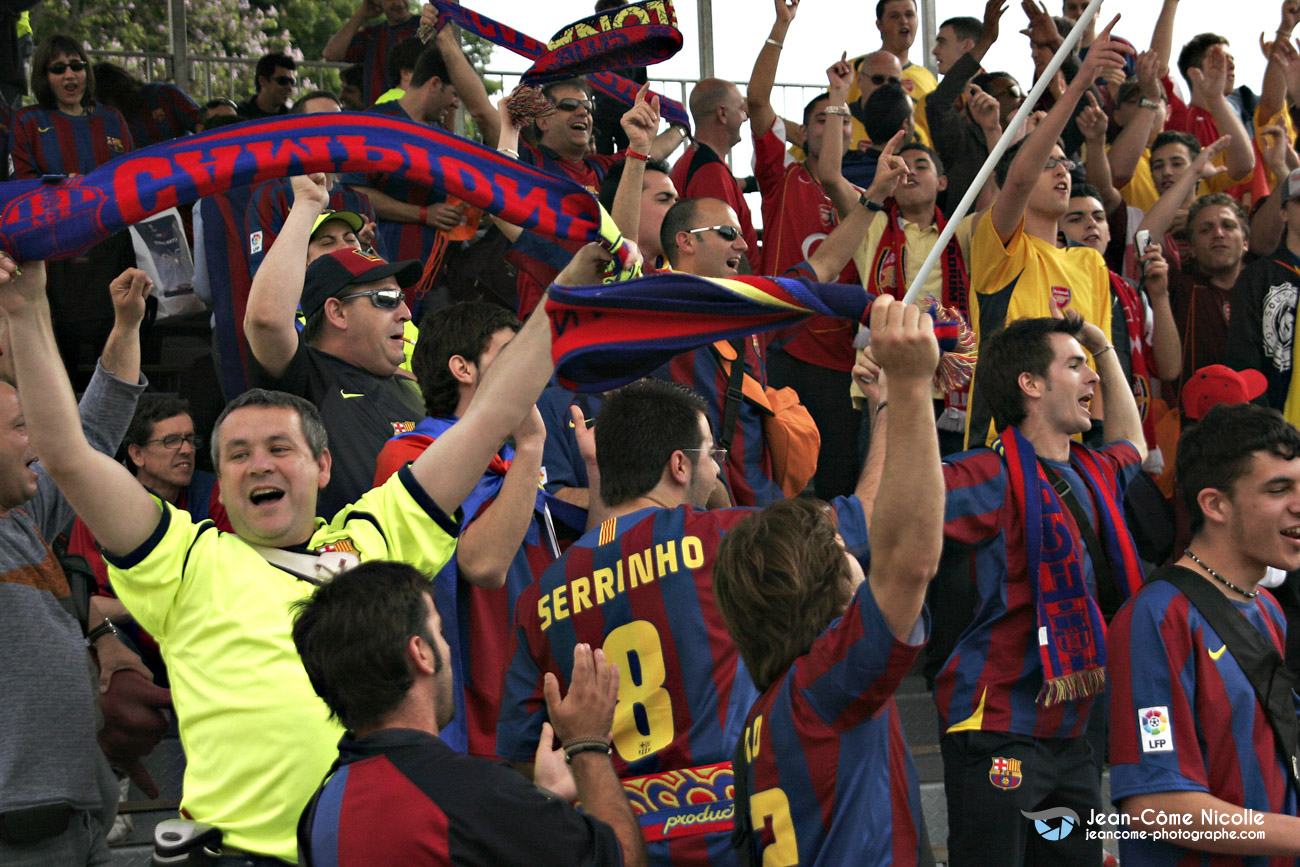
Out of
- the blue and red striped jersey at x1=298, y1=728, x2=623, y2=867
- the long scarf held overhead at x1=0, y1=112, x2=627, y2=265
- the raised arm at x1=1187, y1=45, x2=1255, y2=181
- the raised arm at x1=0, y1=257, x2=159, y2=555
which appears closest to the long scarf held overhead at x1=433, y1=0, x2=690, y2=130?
the long scarf held overhead at x1=0, y1=112, x2=627, y2=265

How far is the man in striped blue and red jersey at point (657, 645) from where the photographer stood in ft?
9.75

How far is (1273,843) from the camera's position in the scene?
2.86m

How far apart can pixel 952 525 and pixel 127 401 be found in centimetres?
233

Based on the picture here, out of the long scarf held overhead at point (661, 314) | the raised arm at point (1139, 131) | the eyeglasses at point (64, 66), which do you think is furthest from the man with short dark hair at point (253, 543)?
the raised arm at point (1139, 131)

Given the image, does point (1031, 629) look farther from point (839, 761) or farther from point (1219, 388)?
point (1219, 388)

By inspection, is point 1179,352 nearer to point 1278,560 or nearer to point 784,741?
point 1278,560

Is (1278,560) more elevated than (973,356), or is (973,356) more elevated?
(973,356)

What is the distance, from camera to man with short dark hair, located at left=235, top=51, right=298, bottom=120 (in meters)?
8.12

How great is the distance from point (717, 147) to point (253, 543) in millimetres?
4854

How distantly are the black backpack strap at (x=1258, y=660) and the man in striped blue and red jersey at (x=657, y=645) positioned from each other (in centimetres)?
82

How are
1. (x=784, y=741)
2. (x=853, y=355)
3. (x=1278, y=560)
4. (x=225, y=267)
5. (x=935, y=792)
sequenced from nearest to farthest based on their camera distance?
(x=784, y=741) < (x=1278, y=560) < (x=935, y=792) < (x=225, y=267) < (x=853, y=355)

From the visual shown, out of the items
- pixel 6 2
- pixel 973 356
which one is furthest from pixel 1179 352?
pixel 6 2

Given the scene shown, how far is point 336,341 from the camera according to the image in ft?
14.3

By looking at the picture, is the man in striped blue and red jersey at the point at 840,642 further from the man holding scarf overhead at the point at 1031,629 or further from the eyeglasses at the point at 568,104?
the eyeglasses at the point at 568,104
